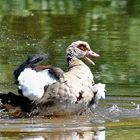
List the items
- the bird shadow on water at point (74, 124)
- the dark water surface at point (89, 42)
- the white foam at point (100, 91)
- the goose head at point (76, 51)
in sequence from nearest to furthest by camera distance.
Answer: the bird shadow on water at point (74, 124), the dark water surface at point (89, 42), the white foam at point (100, 91), the goose head at point (76, 51)

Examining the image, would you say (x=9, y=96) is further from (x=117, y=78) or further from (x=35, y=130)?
(x=117, y=78)

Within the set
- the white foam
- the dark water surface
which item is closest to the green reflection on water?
the dark water surface

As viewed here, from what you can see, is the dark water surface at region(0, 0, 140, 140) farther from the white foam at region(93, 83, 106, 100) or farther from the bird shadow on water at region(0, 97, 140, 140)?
the white foam at region(93, 83, 106, 100)

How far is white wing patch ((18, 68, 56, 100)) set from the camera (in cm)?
959

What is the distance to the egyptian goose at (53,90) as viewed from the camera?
9.66m

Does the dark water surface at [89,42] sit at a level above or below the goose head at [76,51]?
below

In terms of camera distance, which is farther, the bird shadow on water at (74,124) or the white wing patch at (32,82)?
the white wing patch at (32,82)

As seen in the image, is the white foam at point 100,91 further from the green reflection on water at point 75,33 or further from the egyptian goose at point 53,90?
the green reflection on water at point 75,33

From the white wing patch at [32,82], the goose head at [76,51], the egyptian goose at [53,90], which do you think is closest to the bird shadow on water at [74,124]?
the egyptian goose at [53,90]

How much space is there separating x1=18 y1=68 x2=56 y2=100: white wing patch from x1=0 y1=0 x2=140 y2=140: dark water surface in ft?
1.00

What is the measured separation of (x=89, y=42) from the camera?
49.5ft

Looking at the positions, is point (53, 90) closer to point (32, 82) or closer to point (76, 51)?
point (32, 82)

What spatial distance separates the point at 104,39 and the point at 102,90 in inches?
206

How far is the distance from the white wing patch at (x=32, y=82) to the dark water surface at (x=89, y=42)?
30 centimetres
